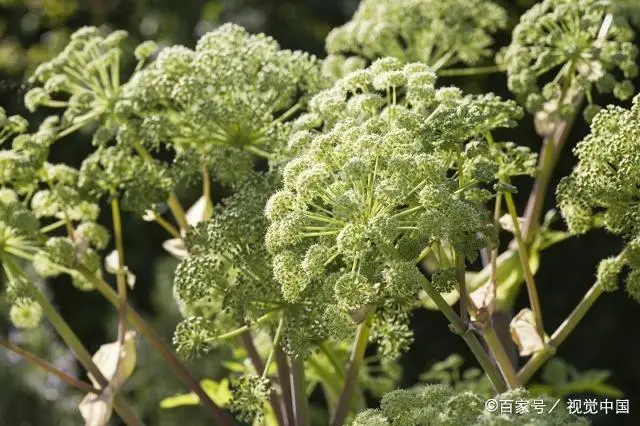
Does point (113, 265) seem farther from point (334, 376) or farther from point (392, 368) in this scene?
point (392, 368)

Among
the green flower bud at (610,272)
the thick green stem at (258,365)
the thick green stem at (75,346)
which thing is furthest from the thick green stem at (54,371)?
the green flower bud at (610,272)

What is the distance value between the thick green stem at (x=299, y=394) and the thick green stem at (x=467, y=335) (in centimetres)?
25

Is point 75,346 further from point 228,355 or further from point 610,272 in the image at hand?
point 228,355

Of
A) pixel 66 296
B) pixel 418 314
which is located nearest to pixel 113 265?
pixel 418 314

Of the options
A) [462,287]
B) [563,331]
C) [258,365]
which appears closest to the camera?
[462,287]

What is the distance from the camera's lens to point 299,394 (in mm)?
1287

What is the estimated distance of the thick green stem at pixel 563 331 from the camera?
1.22 metres

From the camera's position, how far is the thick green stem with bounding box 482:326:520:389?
116cm

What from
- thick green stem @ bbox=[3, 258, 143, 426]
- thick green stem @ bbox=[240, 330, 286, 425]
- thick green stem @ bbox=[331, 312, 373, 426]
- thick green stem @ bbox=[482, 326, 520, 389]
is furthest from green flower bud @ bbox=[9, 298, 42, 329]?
thick green stem @ bbox=[482, 326, 520, 389]

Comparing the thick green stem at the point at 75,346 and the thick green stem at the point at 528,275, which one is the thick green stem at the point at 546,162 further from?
the thick green stem at the point at 75,346

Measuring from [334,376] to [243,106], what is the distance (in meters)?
0.42

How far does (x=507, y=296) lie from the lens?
4.71 ft

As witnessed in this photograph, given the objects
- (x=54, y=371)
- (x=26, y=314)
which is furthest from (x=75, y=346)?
(x=26, y=314)

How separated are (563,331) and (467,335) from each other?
185mm
